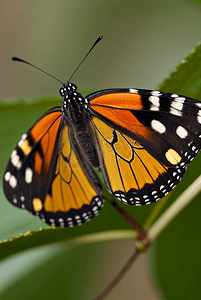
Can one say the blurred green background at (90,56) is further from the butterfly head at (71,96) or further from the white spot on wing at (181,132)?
the white spot on wing at (181,132)

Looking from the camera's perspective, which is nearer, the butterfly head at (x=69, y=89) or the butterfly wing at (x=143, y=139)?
the butterfly wing at (x=143, y=139)

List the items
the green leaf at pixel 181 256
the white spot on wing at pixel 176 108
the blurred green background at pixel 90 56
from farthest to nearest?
the blurred green background at pixel 90 56 → the green leaf at pixel 181 256 → the white spot on wing at pixel 176 108

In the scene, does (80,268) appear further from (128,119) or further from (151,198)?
(128,119)

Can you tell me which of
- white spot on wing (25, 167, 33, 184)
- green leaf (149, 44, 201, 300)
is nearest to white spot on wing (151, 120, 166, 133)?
green leaf (149, 44, 201, 300)

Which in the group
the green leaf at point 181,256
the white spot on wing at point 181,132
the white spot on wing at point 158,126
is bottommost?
the green leaf at point 181,256

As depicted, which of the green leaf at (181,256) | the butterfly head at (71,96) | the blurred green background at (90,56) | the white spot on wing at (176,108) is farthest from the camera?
the blurred green background at (90,56)

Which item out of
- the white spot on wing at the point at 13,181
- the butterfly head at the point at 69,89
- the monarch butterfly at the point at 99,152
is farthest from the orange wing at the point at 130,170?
the white spot on wing at the point at 13,181

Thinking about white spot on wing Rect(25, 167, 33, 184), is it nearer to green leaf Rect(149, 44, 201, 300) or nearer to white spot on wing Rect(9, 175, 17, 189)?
white spot on wing Rect(9, 175, 17, 189)
